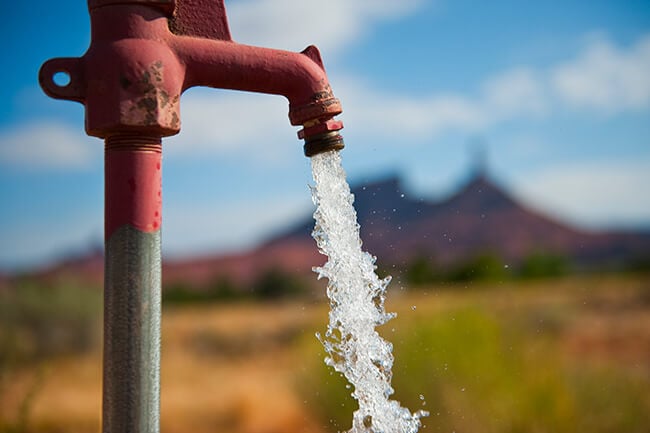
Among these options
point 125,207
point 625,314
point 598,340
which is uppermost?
point 625,314

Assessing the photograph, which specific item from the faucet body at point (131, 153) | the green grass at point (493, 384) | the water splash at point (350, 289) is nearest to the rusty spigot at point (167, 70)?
the faucet body at point (131, 153)

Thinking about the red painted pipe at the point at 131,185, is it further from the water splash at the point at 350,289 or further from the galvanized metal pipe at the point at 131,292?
the water splash at the point at 350,289

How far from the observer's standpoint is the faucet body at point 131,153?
126cm

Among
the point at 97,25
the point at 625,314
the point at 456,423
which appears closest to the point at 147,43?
the point at 97,25

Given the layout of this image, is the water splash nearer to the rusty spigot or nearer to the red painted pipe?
the rusty spigot

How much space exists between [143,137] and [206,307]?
72.9 ft

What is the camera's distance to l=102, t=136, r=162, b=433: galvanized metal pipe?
49.4 inches

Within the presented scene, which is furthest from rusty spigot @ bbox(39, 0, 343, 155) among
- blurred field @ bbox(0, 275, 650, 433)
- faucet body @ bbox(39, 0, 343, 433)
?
blurred field @ bbox(0, 275, 650, 433)

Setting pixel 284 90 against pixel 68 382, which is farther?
pixel 68 382

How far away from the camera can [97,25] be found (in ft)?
4.38

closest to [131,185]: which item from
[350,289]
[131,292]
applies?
[131,292]

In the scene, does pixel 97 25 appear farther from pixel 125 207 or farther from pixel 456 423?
pixel 456 423

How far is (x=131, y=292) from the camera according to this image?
4.14 ft

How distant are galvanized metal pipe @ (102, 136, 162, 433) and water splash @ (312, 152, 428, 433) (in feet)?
1.32
